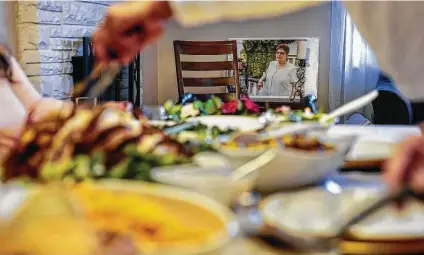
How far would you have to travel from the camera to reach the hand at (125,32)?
0.83 metres

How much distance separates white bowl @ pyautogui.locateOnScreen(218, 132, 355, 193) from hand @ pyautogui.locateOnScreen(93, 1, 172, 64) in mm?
194

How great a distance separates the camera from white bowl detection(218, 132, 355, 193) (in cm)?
73

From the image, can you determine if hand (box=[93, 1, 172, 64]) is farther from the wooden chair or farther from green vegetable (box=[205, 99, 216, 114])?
the wooden chair

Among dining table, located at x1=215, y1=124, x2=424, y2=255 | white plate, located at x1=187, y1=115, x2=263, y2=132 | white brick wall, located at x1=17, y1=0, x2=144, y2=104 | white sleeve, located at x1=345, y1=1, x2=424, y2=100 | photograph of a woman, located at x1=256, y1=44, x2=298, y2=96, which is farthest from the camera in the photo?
photograph of a woman, located at x1=256, y1=44, x2=298, y2=96

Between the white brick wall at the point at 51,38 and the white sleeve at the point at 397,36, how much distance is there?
214 centimetres

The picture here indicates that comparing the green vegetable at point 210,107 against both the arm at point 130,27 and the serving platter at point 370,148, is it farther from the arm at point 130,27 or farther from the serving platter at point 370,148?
the arm at point 130,27

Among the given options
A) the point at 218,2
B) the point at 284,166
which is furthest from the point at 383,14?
the point at 284,166

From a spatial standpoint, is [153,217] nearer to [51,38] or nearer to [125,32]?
[125,32]

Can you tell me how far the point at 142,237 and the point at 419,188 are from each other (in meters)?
0.26

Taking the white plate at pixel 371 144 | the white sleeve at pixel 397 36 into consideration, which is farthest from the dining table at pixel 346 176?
the white sleeve at pixel 397 36

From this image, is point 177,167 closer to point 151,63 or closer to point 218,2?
point 218,2

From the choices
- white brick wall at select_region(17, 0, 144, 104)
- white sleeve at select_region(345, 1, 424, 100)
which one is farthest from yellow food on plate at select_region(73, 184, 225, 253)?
white brick wall at select_region(17, 0, 144, 104)

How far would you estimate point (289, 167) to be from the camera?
73 centimetres

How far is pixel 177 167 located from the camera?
0.67 meters
